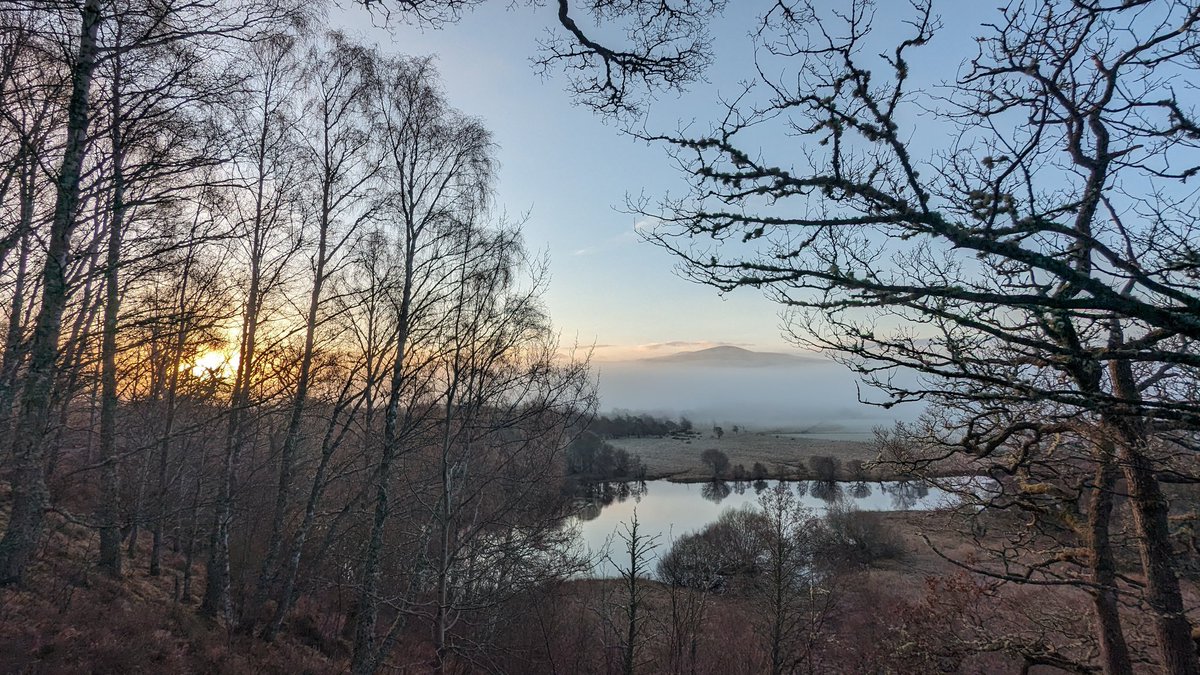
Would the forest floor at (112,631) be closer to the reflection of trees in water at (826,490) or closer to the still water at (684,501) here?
the still water at (684,501)

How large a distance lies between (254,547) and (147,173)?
37.4ft

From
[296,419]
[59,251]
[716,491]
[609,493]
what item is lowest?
[716,491]

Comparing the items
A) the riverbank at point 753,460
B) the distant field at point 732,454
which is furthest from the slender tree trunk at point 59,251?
the distant field at point 732,454

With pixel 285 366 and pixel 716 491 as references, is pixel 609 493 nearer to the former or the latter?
pixel 716 491

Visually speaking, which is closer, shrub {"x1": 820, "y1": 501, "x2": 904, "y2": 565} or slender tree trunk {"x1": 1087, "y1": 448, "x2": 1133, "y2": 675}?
slender tree trunk {"x1": 1087, "y1": 448, "x2": 1133, "y2": 675}

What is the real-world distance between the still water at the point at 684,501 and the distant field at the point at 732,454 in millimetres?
2810

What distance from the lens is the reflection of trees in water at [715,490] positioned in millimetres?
42453

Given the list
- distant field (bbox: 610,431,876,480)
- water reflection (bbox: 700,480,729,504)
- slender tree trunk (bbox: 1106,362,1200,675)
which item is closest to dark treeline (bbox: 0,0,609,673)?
slender tree trunk (bbox: 1106,362,1200,675)

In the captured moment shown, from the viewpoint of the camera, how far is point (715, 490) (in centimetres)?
4581

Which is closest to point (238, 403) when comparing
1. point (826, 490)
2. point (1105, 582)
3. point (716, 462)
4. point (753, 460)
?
point (1105, 582)

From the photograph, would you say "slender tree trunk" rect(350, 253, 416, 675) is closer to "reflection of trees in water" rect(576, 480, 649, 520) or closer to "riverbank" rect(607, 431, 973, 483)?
"reflection of trees in water" rect(576, 480, 649, 520)

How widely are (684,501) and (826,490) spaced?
46.6 ft

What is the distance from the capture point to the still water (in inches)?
1158

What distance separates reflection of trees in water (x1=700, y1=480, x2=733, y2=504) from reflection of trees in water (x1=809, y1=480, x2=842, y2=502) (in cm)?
742
